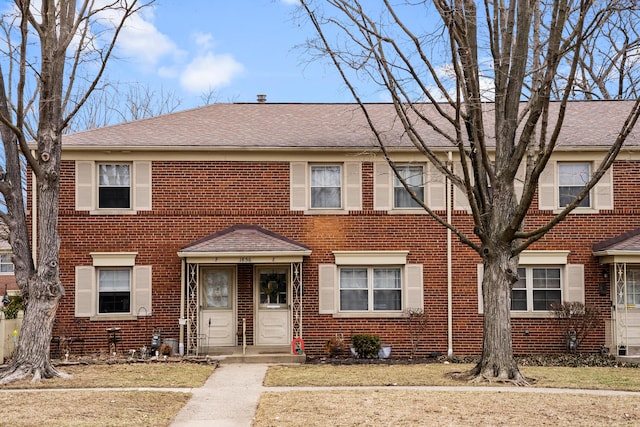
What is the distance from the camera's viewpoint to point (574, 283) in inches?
781

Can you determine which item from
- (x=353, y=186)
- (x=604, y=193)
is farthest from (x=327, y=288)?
(x=604, y=193)

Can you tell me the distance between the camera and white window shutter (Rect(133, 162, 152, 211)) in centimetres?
1966

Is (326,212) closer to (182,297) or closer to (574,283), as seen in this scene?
(182,297)

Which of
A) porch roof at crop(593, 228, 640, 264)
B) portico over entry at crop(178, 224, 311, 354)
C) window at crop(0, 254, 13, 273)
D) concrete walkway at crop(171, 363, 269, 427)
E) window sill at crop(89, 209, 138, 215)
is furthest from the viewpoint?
window at crop(0, 254, 13, 273)

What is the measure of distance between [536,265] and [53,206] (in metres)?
11.9

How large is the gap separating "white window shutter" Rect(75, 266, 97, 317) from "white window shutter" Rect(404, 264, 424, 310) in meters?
7.94

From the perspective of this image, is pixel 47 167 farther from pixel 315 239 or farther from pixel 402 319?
pixel 402 319

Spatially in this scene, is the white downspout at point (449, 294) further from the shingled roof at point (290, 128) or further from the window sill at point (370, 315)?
the shingled roof at point (290, 128)

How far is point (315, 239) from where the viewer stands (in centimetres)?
1986

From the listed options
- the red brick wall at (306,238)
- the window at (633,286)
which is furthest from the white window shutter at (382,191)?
the window at (633,286)


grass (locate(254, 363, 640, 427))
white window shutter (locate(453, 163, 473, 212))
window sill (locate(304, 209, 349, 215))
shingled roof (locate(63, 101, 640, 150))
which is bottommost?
grass (locate(254, 363, 640, 427))

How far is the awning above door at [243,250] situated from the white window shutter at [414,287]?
2736mm

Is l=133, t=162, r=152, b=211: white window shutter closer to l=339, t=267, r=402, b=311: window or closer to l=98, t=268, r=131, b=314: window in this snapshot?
l=98, t=268, r=131, b=314: window

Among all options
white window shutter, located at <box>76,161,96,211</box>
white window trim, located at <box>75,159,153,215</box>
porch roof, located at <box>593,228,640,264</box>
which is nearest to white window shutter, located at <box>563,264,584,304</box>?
porch roof, located at <box>593,228,640,264</box>
